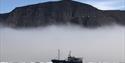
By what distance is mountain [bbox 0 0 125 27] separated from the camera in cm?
6750

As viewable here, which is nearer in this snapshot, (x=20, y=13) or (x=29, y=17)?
(x=20, y=13)

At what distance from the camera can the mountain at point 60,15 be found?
6750cm

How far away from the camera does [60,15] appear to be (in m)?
70.7

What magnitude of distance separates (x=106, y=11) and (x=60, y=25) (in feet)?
34.9

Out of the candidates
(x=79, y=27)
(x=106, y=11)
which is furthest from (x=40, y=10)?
(x=106, y=11)

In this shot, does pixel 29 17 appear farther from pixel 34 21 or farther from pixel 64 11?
pixel 64 11

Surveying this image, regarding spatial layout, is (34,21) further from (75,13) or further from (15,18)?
(75,13)

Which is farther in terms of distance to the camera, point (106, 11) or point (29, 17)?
point (29, 17)

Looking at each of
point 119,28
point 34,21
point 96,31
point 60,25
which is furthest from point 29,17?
point 119,28

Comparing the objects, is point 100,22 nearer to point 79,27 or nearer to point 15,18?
point 79,27

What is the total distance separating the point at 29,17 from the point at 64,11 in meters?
8.29

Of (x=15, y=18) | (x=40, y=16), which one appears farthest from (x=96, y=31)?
(x=15, y=18)

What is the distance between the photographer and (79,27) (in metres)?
71.6

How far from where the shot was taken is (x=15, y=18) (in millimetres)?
70500
